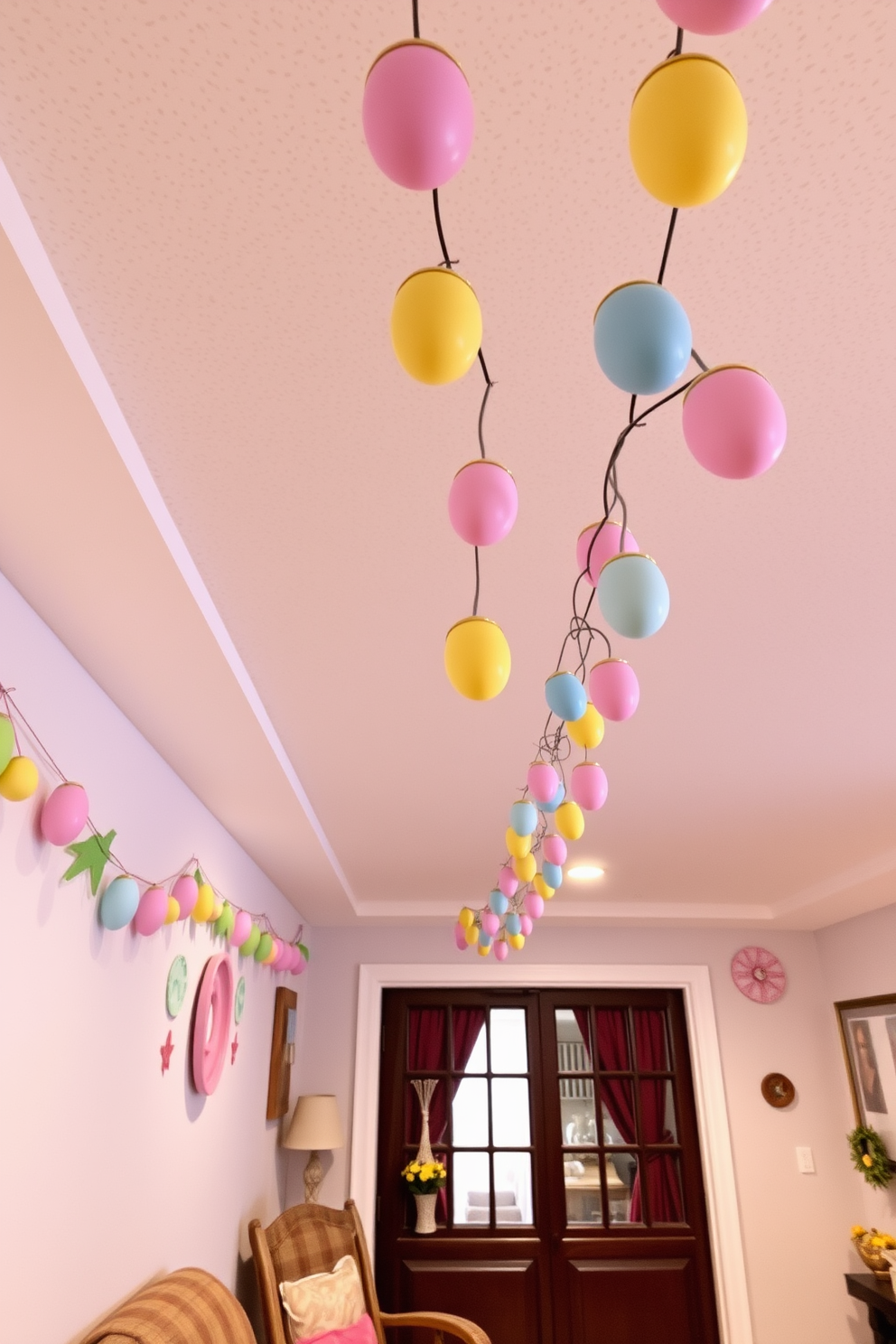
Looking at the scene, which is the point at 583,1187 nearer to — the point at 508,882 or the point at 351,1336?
the point at 351,1336

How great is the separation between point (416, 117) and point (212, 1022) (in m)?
2.79

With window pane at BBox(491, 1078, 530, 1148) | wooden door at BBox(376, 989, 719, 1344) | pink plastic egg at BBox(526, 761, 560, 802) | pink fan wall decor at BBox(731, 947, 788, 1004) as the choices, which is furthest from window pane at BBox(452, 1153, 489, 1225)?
pink plastic egg at BBox(526, 761, 560, 802)

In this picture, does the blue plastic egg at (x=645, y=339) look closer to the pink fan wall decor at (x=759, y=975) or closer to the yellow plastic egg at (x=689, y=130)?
the yellow plastic egg at (x=689, y=130)

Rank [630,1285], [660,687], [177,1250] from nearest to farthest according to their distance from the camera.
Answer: [660,687] → [177,1250] → [630,1285]

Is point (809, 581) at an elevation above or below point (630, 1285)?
above

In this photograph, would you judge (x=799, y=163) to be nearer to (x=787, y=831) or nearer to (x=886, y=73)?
(x=886, y=73)

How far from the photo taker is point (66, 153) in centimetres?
84

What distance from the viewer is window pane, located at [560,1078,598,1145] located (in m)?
4.46

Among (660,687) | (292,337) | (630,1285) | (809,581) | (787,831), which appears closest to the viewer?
(292,337)

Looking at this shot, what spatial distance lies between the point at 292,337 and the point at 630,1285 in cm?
Result: 478

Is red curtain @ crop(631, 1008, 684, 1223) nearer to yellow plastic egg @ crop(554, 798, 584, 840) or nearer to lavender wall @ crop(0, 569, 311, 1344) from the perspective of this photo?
lavender wall @ crop(0, 569, 311, 1344)

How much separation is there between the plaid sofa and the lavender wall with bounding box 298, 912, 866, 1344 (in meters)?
2.11

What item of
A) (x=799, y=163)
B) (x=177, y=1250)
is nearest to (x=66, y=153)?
(x=799, y=163)

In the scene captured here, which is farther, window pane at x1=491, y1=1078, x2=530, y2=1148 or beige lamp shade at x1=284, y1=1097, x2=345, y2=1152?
window pane at x1=491, y1=1078, x2=530, y2=1148
